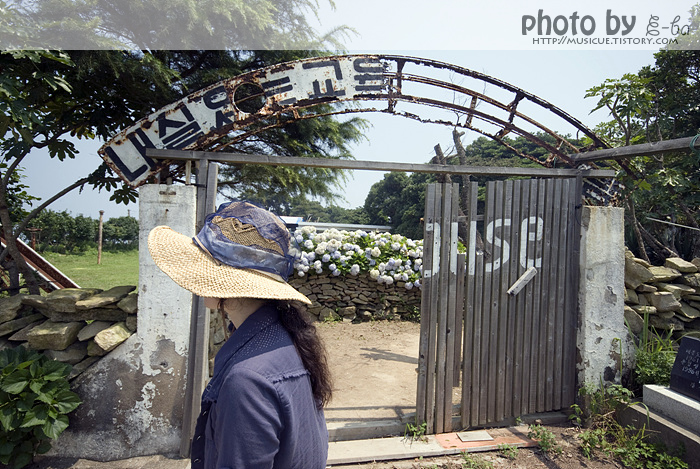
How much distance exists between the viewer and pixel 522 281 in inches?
152

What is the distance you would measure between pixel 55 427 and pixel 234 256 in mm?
2870

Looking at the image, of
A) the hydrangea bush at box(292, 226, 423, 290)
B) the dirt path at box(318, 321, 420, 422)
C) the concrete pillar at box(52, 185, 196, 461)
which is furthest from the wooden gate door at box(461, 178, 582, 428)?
the hydrangea bush at box(292, 226, 423, 290)

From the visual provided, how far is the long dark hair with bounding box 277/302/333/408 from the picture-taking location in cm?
130

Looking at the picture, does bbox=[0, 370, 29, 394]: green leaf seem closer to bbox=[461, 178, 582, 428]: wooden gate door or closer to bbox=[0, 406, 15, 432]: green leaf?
bbox=[0, 406, 15, 432]: green leaf

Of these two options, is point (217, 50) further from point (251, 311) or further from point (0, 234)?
point (251, 311)

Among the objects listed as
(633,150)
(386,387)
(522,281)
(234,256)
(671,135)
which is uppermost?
(671,135)

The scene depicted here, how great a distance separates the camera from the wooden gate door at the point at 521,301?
3805 millimetres

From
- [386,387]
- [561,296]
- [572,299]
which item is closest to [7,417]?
[386,387]

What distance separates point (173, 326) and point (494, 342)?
3.02 meters

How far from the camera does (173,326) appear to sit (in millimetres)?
3396

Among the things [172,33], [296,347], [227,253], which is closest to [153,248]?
[227,253]

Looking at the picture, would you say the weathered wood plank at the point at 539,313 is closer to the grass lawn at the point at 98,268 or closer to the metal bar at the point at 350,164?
the metal bar at the point at 350,164

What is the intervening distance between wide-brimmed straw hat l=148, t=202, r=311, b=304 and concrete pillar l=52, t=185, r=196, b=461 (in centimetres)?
216

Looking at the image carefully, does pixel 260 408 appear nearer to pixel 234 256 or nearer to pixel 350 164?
pixel 234 256
